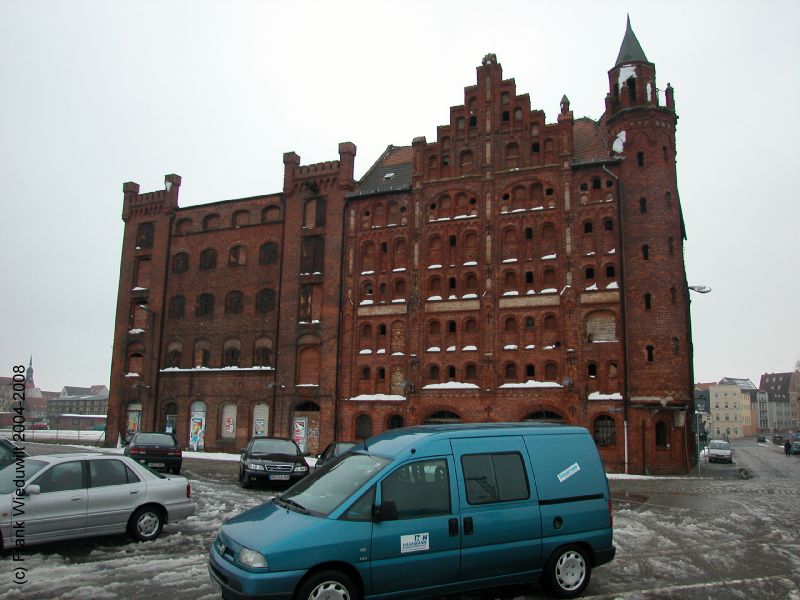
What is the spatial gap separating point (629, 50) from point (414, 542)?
1340 inches

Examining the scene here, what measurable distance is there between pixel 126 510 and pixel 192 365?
105 feet

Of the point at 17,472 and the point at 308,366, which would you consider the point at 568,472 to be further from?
the point at 308,366

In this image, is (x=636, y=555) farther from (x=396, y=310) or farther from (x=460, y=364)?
(x=396, y=310)

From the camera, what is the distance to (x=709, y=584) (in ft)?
28.8

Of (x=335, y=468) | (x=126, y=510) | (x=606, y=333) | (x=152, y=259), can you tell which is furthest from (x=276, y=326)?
(x=335, y=468)

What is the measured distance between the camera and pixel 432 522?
704 centimetres

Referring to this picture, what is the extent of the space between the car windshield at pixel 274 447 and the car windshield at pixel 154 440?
4.27 metres

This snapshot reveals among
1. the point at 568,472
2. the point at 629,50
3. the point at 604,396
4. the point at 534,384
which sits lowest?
the point at 568,472

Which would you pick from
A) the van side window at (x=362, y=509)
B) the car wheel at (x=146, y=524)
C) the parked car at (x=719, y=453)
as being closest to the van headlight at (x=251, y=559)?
the van side window at (x=362, y=509)

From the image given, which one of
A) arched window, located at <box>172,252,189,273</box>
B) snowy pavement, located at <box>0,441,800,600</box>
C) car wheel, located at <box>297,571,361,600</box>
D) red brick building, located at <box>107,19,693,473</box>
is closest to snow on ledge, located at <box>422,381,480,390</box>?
red brick building, located at <box>107,19,693,473</box>

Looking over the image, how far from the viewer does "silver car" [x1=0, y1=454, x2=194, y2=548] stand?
9.51 m

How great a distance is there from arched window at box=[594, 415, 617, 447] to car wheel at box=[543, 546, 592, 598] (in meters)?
23.3

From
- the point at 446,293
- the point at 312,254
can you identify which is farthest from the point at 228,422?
the point at 446,293

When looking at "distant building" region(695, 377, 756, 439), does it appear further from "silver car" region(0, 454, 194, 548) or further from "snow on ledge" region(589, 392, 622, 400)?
"silver car" region(0, 454, 194, 548)
